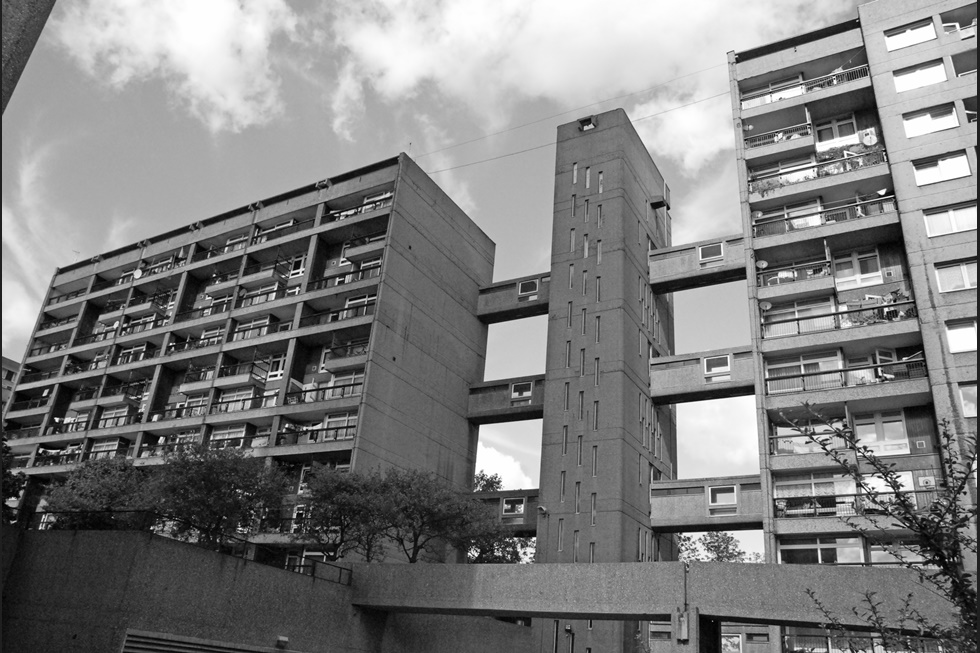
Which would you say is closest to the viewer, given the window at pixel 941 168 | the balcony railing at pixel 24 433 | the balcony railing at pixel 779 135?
the window at pixel 941 168

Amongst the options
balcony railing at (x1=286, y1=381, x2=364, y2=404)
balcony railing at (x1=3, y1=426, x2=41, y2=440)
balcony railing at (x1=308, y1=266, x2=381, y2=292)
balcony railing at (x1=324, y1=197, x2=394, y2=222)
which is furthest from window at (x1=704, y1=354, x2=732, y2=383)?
balcony railing at (x1=3, y1=426, x2=41, y2=440)

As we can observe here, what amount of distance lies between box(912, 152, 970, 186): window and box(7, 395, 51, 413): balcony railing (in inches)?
2159

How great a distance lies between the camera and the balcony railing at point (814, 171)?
1458 inches

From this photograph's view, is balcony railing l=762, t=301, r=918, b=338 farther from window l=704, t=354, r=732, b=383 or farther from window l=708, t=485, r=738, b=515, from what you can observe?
window l=708, t=485, r=738, b=515

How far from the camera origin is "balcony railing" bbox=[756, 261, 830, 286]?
122 feet

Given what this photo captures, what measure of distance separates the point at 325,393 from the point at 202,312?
14.3 metres

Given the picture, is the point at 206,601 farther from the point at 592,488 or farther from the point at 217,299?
the point at 217,299

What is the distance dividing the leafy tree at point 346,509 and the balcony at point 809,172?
74.1ft

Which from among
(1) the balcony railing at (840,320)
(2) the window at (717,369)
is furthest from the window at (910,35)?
(2) the window at (717,369)

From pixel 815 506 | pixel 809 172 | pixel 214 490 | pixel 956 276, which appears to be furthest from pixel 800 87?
pixel 214 490

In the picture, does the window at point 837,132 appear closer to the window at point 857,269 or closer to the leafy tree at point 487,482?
the window at point 857,269

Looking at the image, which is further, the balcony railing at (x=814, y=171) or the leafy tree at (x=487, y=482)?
the leafy tree at (x=487, y=482)

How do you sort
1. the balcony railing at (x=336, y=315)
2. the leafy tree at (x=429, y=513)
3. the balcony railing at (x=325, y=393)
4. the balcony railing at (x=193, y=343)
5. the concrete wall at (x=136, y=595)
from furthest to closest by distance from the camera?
1. the balcony railing at (x=193, y=343)
2. the balcony railing at (x=336, y=315)
3. the balcony railing at (x=325, y=393)
4. the leafy tree at (x=429, y=513)
5. the concrete wall at (x=136, y=595)

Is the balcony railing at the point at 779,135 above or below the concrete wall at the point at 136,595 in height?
above
